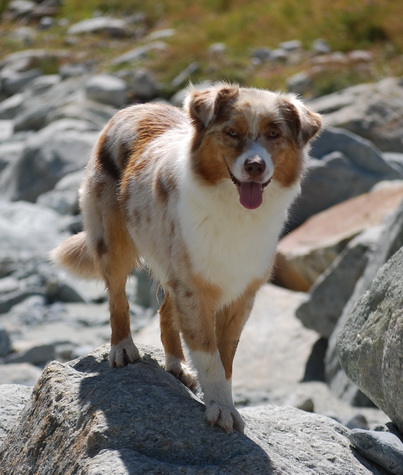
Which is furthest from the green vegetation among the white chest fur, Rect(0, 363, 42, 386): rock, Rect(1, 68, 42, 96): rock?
the white chest fur

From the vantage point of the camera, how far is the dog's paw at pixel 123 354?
567 centimetres

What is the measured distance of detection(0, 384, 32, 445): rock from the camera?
19.4 ft

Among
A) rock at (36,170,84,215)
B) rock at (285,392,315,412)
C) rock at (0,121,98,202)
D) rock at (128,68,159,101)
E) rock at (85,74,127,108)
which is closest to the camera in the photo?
rock at (285,392,315,412)

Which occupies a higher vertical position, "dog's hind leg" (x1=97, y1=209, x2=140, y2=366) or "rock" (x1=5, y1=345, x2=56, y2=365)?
"dog's hind leg" (x1=97, y1=209, x2=140, y2=366)

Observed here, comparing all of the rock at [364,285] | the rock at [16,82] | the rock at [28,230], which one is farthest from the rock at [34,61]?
the rock at [364,285]

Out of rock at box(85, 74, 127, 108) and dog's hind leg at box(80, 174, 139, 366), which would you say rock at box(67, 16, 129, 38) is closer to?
rock at box(85, 74, 127, 108)

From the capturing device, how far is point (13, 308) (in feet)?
46.6

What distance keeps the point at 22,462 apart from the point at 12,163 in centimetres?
1566

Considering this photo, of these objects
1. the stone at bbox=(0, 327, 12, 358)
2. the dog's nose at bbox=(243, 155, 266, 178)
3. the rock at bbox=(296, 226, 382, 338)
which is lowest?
the stone at bbox=(0, 327, 12, 358)

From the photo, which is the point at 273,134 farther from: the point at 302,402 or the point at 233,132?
the point at 302,402

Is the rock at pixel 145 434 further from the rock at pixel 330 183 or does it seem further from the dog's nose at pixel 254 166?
the rock at pixel 330 183

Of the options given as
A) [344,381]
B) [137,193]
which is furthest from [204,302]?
[344,381]

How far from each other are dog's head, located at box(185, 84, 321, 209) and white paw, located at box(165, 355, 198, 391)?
1.38 meters

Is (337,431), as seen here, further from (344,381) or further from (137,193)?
(344,381)
